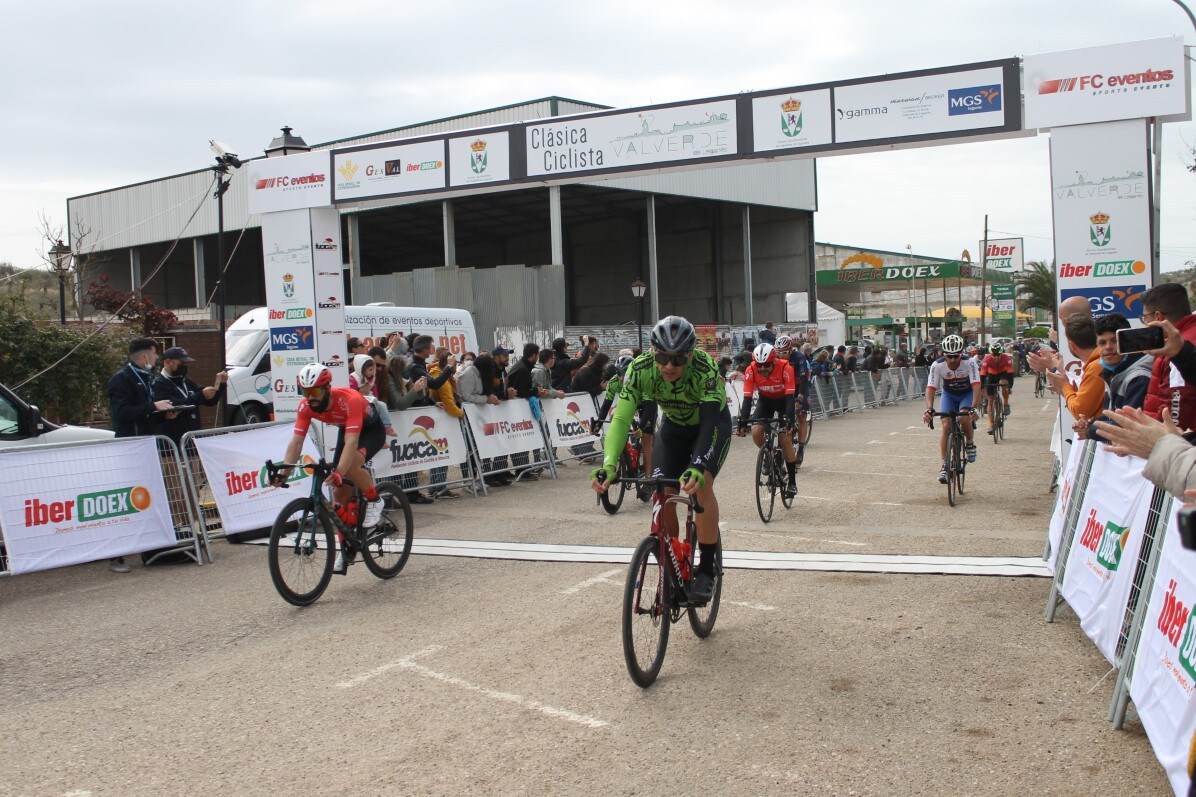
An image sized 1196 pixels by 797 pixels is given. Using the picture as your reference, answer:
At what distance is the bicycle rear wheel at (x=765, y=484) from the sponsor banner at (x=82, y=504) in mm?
5647

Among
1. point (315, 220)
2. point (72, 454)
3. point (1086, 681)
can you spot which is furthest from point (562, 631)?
point (315, 220)

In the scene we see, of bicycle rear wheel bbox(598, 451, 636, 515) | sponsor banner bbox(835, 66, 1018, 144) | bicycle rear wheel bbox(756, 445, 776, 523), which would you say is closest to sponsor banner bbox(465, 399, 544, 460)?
bicycle rear wheel bbox(598, 451, 636, 515)

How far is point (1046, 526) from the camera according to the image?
928 cm

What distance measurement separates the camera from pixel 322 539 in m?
7.23

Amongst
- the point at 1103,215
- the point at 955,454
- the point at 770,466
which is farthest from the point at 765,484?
the point at 1103,215

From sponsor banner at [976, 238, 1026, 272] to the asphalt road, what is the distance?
9535 centimetres

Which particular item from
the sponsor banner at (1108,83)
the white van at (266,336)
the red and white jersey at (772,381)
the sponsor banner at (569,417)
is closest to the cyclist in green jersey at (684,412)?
the red and white jersey at (772,381)

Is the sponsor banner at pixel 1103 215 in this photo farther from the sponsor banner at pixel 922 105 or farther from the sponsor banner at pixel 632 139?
the sponsor banner at pixel 632 139

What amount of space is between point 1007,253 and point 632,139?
92.3 metres

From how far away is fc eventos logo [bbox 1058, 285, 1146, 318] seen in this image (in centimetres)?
999

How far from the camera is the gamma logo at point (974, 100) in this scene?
11.2m

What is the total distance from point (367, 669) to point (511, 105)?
30.7 meters

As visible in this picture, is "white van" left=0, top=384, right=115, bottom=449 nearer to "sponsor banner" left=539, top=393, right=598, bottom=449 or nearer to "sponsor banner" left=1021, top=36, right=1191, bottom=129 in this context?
"sponsor banner" left=539, top=393, right=598, bottom=449

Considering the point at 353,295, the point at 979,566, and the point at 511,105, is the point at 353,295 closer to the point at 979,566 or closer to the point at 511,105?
the point at 511,105
